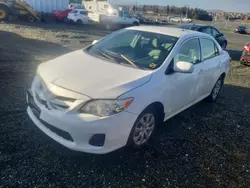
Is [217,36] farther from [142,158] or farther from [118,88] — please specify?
[118,88]

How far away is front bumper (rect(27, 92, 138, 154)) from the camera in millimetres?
2656

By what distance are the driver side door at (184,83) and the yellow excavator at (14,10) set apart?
21460 mm

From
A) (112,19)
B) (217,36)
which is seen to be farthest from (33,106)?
(112,19)

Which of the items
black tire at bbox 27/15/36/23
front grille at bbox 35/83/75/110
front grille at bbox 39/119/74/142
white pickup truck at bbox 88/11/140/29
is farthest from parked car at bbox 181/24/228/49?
black tire at bbox 27/15/36/23

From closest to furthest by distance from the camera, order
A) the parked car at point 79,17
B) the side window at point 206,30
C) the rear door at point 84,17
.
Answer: the side window at point 206,30 → the parked car at point 79,17 → the rear door at point 84,17

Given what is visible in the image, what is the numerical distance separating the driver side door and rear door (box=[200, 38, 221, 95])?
20cm

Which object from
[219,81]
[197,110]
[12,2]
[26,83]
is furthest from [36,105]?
[12,2]

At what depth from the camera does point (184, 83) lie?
3.84m

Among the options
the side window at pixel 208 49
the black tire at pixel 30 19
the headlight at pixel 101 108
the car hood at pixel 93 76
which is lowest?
the headlight at pixel 101 108

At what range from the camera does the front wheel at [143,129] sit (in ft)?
10.2

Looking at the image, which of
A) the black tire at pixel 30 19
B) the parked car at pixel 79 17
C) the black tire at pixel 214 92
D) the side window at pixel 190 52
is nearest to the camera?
the side window at pixel 190 52

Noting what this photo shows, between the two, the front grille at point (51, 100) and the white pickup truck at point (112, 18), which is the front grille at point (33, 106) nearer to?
the front grille at point (51, 100)

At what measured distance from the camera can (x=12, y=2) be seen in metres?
21.8

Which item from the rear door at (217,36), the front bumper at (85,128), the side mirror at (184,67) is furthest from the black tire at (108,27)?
the front bumper at (85,128)
